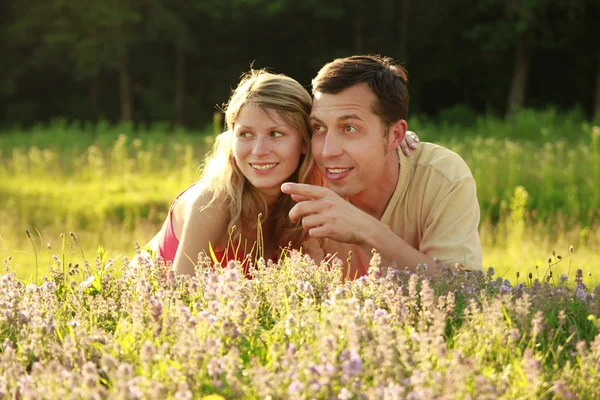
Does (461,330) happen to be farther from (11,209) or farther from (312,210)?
(11,209)

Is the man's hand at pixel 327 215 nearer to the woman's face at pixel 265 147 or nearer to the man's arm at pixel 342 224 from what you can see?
the man's arm at pixel 342 224

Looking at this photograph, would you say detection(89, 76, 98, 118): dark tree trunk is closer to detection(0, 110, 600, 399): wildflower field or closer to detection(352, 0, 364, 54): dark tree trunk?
detection(352, 0, 364, 54): dark tree trunk

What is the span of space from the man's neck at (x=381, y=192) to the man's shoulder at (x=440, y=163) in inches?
4.4

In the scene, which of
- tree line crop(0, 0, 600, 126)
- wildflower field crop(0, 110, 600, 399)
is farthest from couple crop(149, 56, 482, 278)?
tree line crop(0, 0, 600, 126)

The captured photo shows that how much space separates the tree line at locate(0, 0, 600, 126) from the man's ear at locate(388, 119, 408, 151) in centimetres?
2712

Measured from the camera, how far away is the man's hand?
377 cm

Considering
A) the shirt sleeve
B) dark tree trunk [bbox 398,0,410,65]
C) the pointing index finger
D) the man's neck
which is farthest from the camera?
dark tree trunk [bbox 398,0,410,65]

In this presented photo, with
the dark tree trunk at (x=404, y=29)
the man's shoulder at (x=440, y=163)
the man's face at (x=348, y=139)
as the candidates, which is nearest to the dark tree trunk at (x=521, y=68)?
Answer: the dark tree trunk at (x=404, y=29)

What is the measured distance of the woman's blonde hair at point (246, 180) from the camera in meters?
4.61

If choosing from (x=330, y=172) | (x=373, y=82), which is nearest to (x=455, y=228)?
(x=330, y=172)

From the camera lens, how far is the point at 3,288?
10.3 ft

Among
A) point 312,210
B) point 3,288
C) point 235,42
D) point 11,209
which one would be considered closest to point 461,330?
point 312,210

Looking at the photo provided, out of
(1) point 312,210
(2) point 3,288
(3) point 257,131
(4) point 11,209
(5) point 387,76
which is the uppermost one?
(5) point 387,76

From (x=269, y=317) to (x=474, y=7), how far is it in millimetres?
33022
